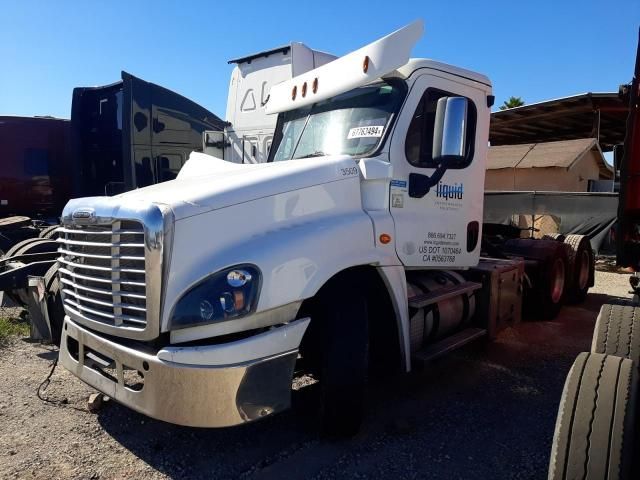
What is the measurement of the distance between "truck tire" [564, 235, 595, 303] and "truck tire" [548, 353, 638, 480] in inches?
224

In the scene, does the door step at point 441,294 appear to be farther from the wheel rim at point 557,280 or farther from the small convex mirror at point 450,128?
the wheel rim at point 557,280

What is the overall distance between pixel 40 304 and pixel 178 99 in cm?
498

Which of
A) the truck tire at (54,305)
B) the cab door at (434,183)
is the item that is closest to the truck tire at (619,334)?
the cab door at (434,183)

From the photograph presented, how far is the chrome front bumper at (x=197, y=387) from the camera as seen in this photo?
2.76 m

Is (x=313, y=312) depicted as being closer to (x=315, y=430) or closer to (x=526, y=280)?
(x=315, y=430)

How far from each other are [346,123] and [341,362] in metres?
1.89

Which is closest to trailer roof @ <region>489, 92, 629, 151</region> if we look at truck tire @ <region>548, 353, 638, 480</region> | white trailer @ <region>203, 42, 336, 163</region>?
white trailer @ <region>203, 42, 336, 163</region>

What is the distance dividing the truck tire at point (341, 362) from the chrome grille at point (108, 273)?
114 centimetres

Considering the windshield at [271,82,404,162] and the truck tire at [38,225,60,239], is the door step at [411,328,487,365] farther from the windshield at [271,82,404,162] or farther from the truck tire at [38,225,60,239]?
the truck tire at [38,225,60,239]

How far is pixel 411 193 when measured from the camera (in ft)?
13.1

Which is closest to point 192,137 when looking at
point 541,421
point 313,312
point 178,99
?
point 178,99

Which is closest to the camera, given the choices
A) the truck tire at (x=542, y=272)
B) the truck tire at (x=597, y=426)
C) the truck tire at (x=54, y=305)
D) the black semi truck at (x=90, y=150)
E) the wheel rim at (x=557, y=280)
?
the truck tire at (x=597, y=426)

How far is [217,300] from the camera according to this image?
9.23 feet

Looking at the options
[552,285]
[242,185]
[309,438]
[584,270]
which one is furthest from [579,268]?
[242,185]
